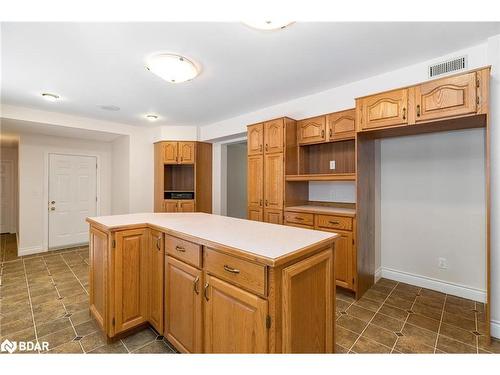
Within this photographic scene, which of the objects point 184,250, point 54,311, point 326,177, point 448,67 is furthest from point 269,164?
point 54,311

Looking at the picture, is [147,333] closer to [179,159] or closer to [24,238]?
[179,159]

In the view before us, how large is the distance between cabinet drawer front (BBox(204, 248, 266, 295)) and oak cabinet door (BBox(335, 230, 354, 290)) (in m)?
1.74

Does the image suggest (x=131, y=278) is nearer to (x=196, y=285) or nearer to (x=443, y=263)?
(x=196, y=285)

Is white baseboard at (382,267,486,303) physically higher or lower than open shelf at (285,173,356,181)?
lower

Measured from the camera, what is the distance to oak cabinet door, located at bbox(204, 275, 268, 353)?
3.68ft

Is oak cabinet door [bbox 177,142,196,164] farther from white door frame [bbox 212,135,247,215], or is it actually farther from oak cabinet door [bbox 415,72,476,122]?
oak cabinet door [bbox 415,72,476,122]

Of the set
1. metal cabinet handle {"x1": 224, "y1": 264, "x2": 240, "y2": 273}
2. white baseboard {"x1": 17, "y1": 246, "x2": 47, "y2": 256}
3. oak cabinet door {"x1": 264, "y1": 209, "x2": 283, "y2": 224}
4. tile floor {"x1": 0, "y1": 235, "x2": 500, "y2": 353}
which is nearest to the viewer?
metal cabinet handle {"x1": 224, "y1": 264, "x2": 240, "y2": 273}

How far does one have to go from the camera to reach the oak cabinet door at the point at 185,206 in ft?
15.3

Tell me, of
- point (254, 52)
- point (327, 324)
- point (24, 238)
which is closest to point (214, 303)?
point (327, 324)

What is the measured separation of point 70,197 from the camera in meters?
4.93

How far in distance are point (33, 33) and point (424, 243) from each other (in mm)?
4435

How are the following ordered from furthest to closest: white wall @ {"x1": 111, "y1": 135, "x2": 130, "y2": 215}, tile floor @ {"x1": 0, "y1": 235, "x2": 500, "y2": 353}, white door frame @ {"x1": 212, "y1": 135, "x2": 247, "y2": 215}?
white door frame @ {"x1": 212, "y1": 135, "x2": 247, "y2": 215} → white wall @ {"x1": 111, "y1": 135, "x2": 130, "y2": 215} → tile floor @ {"x1": 0, "y1": 235, "x2": 500, "y2": 353}

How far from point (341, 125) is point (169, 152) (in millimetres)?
3312

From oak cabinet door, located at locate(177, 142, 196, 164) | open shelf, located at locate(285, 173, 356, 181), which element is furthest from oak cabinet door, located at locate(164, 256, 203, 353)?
oak cabinet door, located at locate(177, 142, 196, 164)
